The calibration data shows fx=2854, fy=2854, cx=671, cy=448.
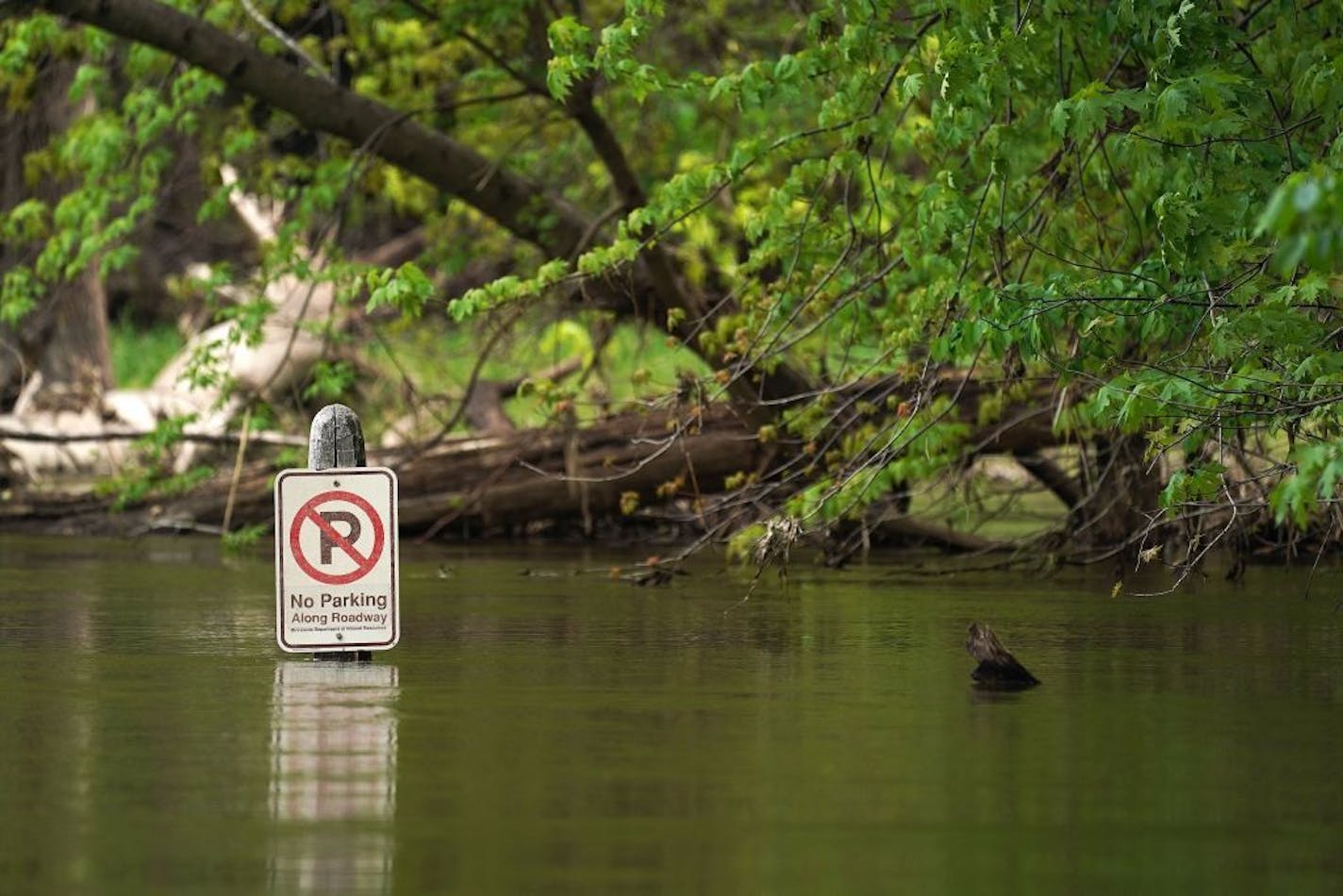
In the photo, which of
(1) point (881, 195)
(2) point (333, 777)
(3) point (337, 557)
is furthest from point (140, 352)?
(2) point (333, 777)

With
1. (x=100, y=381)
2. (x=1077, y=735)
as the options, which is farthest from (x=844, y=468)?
(x=100, y=381)

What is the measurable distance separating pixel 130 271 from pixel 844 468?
24183mm

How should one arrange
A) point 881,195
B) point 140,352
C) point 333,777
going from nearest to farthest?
1. point 333,777
2. point 881,195
3. point 140,352

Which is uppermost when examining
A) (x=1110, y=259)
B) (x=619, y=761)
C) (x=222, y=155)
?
(x=222, y=155)

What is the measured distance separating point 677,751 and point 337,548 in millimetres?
2738

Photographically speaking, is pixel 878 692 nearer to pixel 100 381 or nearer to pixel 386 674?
pixel 386 674

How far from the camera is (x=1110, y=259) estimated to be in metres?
13.4

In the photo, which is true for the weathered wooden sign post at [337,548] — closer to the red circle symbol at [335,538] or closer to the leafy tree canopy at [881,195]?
the red circle symbol at [335,538]

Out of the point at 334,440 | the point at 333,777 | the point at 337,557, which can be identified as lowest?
the point at 333,777

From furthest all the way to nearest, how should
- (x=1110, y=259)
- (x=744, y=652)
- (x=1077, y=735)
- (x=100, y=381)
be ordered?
1. (x=100, y=381)
2. (x=1110, y=259)
3. (x=744, y=652)
4. (x=1077, y=735)

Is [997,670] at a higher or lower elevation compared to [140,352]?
lower

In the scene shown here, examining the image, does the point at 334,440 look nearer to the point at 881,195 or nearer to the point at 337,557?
the point at 337,557

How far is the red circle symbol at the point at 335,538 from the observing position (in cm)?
1071

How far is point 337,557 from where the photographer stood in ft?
35.3
